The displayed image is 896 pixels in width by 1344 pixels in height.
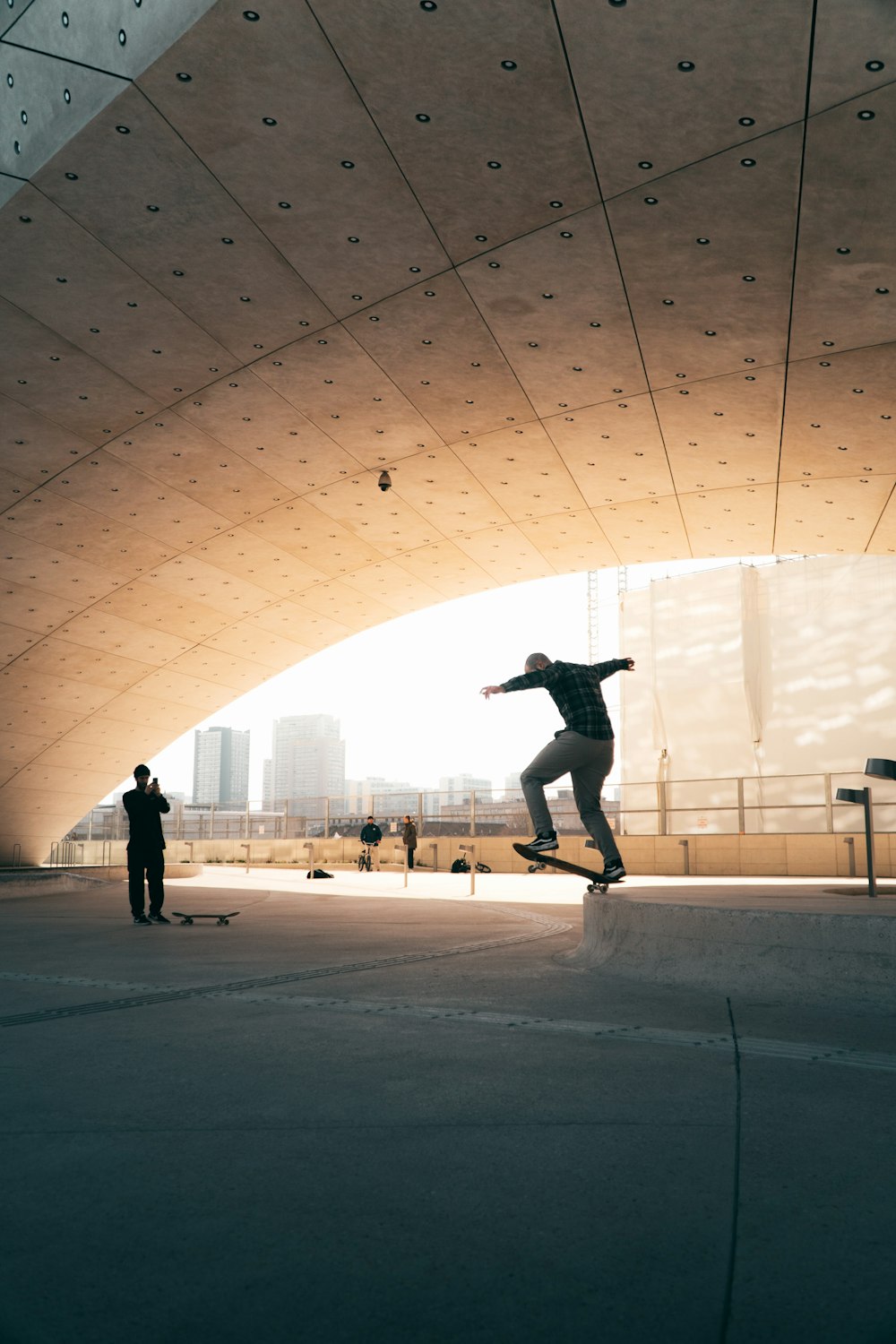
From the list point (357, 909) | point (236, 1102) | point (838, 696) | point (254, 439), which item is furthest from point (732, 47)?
point (838, 696)

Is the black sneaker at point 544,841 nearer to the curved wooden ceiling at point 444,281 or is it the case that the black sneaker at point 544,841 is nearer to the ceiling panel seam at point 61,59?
the curved wooden ceiling at point 444,281

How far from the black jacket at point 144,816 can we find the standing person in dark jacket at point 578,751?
4903 mm

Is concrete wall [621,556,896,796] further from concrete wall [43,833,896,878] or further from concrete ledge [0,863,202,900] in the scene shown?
concrete ledge [0,863,202,900]

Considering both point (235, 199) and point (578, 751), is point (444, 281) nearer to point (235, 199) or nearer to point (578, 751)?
point (235, 199)

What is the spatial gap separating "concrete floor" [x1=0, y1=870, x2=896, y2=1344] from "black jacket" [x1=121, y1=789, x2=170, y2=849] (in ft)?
17.2

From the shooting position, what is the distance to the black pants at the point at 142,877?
9977mm

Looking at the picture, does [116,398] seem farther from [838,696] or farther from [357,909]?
[838,696]

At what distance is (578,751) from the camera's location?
645 cm

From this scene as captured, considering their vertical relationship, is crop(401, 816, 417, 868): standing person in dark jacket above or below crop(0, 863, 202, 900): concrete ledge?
above

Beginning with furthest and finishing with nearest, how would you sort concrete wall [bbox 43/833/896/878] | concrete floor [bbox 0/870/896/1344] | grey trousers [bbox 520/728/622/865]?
1. concrete wall [bbox 43/833/896/878]
2. grey trousers [bbox 520/728/622/865]
3. concrete floor [bbox 0/870/896/1344]

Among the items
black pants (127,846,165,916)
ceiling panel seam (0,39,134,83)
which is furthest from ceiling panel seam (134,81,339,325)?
black pants (127,846,165,916)

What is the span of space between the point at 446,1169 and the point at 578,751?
4.37 metres

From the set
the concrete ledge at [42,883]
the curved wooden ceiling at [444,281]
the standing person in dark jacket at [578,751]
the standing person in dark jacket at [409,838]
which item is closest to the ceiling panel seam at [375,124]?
the curved wooden ceiling at [444,281]

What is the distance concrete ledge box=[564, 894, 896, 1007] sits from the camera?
440 cm
